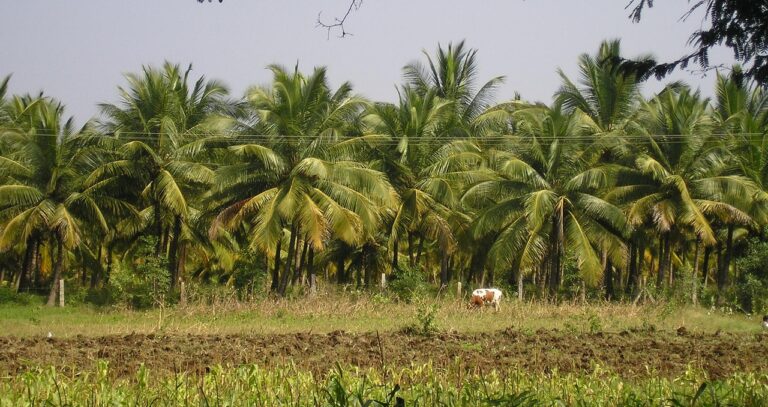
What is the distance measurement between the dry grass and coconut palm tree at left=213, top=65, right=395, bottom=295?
217 cm

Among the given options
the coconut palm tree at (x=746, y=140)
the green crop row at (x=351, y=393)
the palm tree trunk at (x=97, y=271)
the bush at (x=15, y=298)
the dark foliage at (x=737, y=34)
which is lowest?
the bush at (x=15, y=298)

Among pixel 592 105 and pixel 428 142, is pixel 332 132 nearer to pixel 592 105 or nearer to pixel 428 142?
pixel 428 142

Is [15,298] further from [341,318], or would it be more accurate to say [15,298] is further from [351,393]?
[351,393]

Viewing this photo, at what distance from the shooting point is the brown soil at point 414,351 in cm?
1258

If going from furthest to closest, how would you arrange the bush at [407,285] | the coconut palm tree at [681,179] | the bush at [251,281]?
the bush at [407,285], the bush at [251,281], the coconut palm tree at [681,179]

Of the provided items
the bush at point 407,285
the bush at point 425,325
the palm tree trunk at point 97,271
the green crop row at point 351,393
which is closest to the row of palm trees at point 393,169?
the bush at point 407,285

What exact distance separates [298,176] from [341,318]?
542 centimetres

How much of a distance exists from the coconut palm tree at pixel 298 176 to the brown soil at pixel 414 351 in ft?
28.5

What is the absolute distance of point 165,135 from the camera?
27625 millimetres

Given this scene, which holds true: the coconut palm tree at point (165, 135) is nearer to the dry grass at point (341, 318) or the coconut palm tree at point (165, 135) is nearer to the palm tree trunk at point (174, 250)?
the palm tree trunk at point (174, 250)

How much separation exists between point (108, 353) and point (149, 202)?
1857 centimetres

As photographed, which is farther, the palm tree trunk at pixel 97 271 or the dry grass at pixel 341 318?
the palm tree trunk at pixel 97 271

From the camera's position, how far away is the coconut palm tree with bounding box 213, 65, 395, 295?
86.2 ft

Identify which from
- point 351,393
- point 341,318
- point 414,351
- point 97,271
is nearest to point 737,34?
point 351,393
